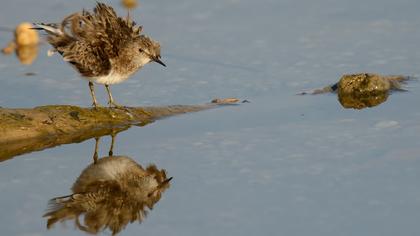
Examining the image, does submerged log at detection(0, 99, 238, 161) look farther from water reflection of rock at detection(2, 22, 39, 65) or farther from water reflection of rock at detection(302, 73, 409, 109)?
water reflection of rock at detection(2, 22, 39, 65)

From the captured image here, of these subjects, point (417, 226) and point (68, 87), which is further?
point (68, 87)

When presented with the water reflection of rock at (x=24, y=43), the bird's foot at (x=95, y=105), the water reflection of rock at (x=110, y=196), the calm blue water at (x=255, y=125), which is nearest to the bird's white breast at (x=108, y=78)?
the bird's foot at (x=95, y=105)

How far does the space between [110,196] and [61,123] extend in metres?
2.31

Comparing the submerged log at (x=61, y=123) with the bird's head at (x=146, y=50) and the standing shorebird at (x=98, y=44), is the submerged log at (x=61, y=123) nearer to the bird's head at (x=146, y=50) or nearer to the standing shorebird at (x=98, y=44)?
the standing shorebird at (x=98, y=44)

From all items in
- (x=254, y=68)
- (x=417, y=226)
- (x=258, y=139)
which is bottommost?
(x=417, y=226)

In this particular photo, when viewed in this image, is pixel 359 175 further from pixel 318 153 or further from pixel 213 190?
pixel 213 190

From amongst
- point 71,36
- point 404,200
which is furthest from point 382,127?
point 71,36

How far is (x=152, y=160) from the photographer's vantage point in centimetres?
963

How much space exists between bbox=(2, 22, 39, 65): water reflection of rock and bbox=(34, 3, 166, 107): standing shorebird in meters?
2.35

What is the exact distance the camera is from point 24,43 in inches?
538

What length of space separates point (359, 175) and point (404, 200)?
817mm

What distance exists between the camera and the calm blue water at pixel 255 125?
8031mm

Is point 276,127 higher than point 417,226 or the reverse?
higher

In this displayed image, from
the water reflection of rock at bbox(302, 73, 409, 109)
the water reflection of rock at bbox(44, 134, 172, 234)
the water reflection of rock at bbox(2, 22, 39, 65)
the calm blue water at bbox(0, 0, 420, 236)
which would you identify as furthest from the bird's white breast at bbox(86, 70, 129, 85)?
the water reflection of rock at bbox(302, 73, 409, 109)
